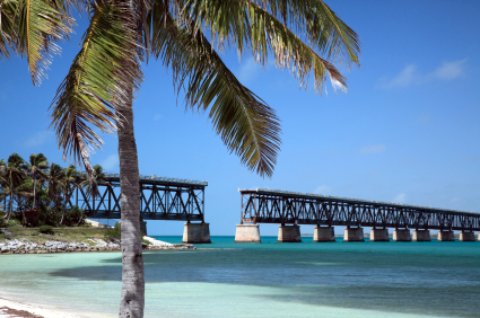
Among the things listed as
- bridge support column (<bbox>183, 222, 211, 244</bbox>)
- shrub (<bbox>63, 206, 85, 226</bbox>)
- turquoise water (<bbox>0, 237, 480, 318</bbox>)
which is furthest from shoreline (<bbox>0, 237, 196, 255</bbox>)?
bridge support column (<bbox>183, 222, 211, 244</bbox>)

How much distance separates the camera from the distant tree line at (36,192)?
69.8m

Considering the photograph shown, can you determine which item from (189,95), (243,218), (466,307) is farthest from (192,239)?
(189,95)

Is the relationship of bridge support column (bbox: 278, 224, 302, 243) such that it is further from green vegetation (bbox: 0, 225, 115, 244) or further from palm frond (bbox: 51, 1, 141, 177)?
palm frond (bbox: 51, 1, 141, 177)

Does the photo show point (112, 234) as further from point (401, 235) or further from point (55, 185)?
point (401, 235)

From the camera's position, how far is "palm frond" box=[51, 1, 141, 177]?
7.43 m

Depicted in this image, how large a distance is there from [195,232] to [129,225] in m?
112

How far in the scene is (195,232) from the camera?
395 ft

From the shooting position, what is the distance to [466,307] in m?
25.4

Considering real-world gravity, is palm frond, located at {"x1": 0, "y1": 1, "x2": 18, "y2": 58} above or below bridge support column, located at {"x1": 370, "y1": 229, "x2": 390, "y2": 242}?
above

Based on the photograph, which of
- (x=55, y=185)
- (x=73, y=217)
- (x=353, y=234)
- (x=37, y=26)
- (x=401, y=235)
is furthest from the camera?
(x=401, y=235)

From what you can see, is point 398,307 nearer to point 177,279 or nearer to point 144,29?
point 177,279

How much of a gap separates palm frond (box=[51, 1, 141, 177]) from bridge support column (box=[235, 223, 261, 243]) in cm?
12600

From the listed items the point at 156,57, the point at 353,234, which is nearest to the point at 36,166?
the point at 156,57

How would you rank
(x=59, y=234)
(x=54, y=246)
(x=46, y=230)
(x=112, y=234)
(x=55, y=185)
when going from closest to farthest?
(x=54, y=246), (x=46, y=230), (x=59, y=234), (x=112, y=234), (x=55, y=185)
